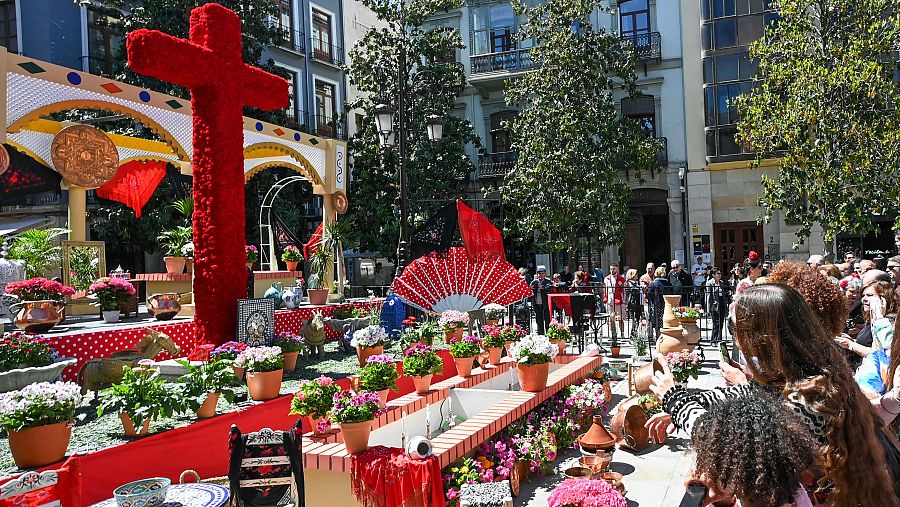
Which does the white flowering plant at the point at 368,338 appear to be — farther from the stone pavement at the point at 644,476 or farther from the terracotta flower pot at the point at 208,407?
the stone pavement at the point at 644,476

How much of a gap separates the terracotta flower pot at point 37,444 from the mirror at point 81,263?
782cm

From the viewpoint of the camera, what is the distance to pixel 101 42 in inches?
846

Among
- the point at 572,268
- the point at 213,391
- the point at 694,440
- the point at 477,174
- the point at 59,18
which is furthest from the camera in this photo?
the point at 477,174

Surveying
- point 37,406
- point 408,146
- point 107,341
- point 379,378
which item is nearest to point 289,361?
point 107,341

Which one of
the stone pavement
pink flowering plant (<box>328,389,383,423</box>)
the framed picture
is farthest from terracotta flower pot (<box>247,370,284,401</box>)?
the stone pavement

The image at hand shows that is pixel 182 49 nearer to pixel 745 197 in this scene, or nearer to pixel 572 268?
pixel 572 268

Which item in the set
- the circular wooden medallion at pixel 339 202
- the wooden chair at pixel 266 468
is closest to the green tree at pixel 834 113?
the circular wooden medallion at pixel 339 202

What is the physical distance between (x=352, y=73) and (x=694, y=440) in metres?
23.3

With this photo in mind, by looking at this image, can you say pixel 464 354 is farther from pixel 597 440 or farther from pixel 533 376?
pixel 597 440

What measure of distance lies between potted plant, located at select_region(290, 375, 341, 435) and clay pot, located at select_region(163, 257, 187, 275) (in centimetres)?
794

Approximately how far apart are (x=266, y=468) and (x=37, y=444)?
2059 millimetres

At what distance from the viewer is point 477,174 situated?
90.4ft

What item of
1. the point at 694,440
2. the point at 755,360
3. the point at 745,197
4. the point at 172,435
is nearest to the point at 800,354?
the point at 755,360

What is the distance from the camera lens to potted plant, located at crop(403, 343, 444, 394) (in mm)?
6801
